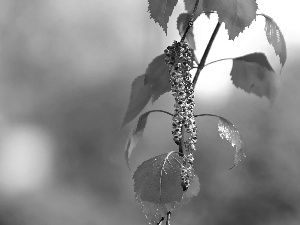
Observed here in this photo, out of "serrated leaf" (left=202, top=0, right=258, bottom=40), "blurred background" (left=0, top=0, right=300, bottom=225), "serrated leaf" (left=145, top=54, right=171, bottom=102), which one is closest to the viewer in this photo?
"serrated leaf" (left=202, top=0, right=258, bottom=40)

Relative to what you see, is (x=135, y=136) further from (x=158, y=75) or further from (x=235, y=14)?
(x=235, y=14)

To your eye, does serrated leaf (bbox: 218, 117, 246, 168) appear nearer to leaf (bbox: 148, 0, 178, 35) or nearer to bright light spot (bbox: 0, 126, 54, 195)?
leaf (bbox: 148, 0, 178, 35)

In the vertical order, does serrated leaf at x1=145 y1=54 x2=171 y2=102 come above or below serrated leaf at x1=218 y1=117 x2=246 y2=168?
above

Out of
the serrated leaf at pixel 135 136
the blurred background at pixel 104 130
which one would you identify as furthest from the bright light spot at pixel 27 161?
the serrated leaf at pixel 135 136

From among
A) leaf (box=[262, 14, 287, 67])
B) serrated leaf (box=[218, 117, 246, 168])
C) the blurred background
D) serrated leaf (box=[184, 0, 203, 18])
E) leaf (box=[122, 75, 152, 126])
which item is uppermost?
the blurred background

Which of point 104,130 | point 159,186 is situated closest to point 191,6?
point 159,186

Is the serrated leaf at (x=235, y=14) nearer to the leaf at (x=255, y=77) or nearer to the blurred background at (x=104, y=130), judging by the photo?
the leaf at (x=255, y=77)

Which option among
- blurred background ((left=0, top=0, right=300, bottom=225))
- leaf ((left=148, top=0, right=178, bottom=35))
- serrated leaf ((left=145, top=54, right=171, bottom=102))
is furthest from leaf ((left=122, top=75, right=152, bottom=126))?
blurred background ((left=0, top=0, right=300, bottom=225))
